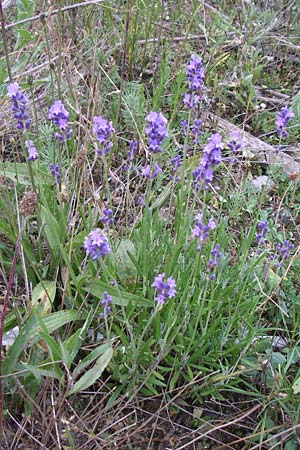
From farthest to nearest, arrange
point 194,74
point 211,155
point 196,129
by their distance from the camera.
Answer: point 196,129, point 194,74, point 211,155

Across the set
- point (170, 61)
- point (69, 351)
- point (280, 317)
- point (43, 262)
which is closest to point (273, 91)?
point (170, 61)

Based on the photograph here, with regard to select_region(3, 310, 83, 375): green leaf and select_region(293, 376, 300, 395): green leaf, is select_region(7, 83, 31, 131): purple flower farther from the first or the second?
select_region(293, 376, 300, 395): green leaf

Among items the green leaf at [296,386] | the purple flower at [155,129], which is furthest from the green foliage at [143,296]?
the purple flower at [155,129]

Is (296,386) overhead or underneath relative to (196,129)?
underneath

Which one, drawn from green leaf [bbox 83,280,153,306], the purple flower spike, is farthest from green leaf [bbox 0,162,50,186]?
the purple flower spike

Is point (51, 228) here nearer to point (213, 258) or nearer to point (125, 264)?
point (125, 264)

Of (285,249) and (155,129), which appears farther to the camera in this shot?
(285,249)

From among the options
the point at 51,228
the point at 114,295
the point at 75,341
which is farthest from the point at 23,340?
the point at 51,228

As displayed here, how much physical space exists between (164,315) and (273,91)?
5.73 ft

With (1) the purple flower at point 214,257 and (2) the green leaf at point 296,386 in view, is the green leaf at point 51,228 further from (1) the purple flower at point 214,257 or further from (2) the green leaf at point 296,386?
(2) the green leaf at point 296,386

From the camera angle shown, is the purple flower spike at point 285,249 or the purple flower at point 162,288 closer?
the purple flower at point 162,288

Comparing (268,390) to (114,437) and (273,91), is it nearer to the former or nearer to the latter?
(114,437)

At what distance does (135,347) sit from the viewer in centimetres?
162

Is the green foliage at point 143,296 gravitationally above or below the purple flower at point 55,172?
below
